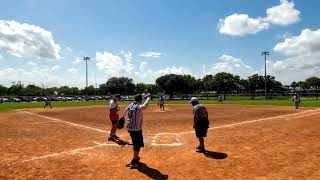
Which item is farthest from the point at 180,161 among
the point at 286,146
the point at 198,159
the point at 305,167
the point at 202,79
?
the point at 202,79

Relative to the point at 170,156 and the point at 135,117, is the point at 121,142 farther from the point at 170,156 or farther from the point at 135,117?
the point at 135,117

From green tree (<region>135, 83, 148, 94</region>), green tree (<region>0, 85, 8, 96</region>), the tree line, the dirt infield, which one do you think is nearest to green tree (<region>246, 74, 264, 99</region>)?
the tree line

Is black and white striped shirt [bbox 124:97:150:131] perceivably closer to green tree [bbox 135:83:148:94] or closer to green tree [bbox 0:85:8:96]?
green tree [bbox 135:83:148:94]

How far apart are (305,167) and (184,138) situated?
219 inches

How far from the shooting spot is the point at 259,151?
10367 millimetres

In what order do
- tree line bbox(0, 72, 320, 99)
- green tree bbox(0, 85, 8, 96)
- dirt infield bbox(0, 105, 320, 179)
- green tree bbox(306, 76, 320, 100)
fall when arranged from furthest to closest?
green tree bbox(306, 76, 320, 100) < green tree bbox(0, 85, 8, 96) < tree line bbox(0, 72, 320, 99) < dirt infield bbox(0, 105, 320, 179)

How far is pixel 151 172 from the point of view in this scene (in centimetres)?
827

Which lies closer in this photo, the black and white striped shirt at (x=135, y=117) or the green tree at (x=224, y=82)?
the black and white striped shirt at (x=135, y=117)

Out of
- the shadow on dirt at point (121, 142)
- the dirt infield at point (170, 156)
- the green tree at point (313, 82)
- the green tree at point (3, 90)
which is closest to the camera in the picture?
the dirt infield at point (170, 156)

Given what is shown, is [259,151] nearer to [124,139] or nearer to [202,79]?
[124,139]

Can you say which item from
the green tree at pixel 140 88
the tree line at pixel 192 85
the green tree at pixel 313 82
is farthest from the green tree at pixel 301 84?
the green tree at pixel 140 88

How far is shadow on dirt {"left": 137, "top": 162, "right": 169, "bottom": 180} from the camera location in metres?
7.87

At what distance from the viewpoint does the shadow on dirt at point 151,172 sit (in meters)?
7.87

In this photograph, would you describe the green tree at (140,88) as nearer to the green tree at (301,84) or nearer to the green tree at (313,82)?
the green tree at (301,84)
